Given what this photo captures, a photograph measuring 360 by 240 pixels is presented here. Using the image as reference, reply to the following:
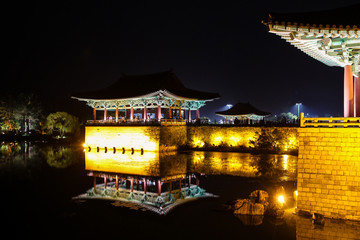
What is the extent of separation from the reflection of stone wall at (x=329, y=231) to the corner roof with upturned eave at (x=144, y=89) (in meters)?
20.2

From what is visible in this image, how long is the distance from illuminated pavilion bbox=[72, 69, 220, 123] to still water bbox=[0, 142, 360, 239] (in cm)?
950

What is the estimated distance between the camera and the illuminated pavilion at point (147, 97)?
27.8 m

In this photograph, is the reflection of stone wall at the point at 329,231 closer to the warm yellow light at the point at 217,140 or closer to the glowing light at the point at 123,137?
the glowing light at the point at 123,137

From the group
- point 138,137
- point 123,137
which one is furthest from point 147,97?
point 123,137

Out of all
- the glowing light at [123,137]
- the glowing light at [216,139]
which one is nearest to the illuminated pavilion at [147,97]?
the glowing light at [123,137]

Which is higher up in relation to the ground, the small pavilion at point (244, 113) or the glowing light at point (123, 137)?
the small pavilion at point (244, 113)

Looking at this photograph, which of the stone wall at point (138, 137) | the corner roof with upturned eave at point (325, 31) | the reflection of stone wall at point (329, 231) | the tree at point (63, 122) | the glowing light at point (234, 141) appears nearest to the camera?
the reflection of stone wall at point (329, 231)

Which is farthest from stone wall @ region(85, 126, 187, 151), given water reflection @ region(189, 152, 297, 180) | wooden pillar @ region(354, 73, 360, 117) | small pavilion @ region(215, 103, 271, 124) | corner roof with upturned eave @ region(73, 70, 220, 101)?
wooden pillar @ region(354, 73, 360, 117)

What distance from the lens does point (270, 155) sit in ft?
78.9

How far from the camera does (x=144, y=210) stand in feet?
35.8

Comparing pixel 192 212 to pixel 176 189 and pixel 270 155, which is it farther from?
pixel 270 155

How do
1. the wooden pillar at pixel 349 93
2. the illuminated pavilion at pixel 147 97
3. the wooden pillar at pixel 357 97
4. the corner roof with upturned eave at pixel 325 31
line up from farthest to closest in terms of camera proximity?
the illuminated pavilion at pixel 147 97 < the wooden pillar at pixel 357 97 < the wooden pillar at pixel 349 93 < the corner roof with upturned eave at pixel 325 31

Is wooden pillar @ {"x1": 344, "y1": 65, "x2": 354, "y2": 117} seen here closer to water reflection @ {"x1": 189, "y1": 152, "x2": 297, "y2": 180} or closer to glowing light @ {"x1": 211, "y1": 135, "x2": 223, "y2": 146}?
water reflection @ {"x1": 189, "y1": 152, "x2": 297, "y2": 180}

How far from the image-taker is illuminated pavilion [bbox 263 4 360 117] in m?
8.57
